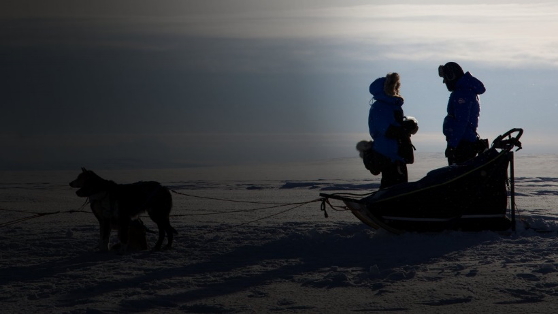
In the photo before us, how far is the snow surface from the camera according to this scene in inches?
225

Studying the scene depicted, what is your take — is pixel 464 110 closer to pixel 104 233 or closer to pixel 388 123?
pixel 388 123

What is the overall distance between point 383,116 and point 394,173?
2.42 ft

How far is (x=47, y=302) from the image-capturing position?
228 inches

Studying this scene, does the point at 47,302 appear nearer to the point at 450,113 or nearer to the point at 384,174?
the point at 384,174

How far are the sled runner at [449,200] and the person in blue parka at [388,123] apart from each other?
56 centimetres

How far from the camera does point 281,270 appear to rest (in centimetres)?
720

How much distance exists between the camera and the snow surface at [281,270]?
5.71 metres

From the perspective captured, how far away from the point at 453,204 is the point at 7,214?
7.39 m

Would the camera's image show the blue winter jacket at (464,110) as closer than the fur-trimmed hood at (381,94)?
Answer: No

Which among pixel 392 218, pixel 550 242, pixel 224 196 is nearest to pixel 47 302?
pixel 392 218

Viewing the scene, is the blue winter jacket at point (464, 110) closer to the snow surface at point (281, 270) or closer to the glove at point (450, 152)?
the glove at point (450, 152)

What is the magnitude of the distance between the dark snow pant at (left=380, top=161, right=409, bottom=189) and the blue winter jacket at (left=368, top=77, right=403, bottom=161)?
0.30 ft

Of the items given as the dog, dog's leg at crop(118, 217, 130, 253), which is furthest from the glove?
dog's leg at crop(118, 217, 130, 253)

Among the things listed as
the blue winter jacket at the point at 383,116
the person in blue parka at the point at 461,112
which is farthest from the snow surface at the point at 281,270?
the person in blue parka at the point at 461,112
